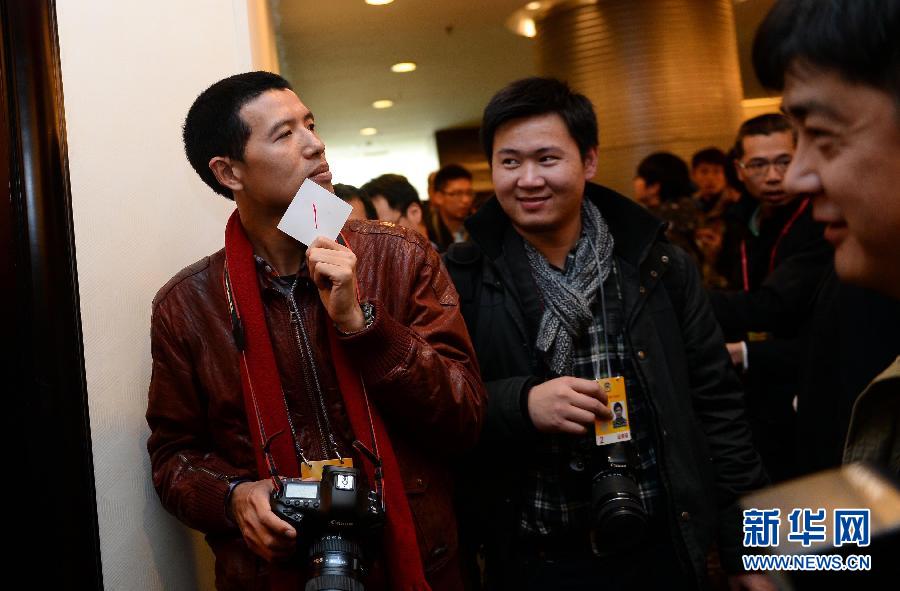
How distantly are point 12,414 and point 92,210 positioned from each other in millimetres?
475

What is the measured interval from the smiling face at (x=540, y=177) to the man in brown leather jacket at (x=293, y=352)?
1.28 ft

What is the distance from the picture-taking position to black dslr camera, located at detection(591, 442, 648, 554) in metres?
1.75

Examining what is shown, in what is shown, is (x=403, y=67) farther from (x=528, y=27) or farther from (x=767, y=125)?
(x=767, y=125)

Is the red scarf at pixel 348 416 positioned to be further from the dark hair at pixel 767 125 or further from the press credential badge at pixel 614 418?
the dark hair at pixel 767 125

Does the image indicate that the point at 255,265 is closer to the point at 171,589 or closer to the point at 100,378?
the point at 100,378

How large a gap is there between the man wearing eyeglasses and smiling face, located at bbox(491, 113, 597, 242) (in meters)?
0.83

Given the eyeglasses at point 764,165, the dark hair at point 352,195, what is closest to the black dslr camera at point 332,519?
the dark hair at point 352,195

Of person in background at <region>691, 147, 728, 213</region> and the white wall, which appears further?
person in background at <region>691, 147, 728, 213</region>

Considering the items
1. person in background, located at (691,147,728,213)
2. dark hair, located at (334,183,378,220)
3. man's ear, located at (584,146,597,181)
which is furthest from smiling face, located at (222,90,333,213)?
person in background, located at (691,147,728,213)

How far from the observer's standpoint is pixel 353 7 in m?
6.96

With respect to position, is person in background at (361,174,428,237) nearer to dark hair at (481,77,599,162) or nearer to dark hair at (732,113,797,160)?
dark hair at (732,113,797,160)

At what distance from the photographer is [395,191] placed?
173 inches

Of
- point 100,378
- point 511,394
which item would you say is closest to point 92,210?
point 100,378

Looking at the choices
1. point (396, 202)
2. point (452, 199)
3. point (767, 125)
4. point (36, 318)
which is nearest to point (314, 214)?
point (36, 318)
